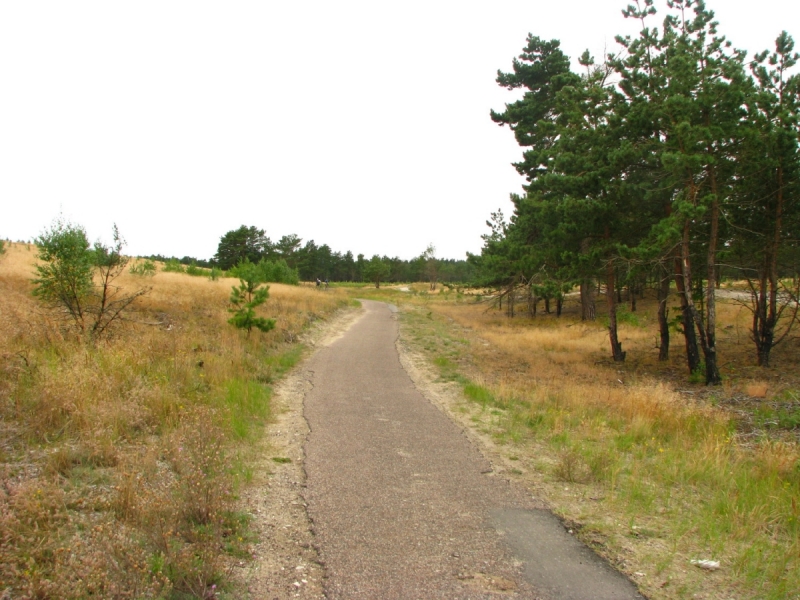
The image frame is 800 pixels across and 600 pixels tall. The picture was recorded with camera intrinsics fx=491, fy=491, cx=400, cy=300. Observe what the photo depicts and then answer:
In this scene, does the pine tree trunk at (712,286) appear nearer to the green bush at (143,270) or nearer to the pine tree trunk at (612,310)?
the pine tree trunk at (612,310)

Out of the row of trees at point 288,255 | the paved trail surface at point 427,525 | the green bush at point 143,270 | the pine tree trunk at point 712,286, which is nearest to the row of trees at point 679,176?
the pine tree trunk at point 712,286

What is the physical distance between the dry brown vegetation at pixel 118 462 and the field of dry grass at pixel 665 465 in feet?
10.5

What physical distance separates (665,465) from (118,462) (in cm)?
607

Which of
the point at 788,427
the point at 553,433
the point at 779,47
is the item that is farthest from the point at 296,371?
the point at 779,47

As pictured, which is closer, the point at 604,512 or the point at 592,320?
the point at 604,512

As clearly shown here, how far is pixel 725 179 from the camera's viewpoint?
1361 cm

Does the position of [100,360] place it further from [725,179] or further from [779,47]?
[779,47]

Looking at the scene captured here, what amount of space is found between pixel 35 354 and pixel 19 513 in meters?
4.92

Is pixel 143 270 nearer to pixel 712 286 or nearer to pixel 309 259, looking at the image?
pixel 712 286

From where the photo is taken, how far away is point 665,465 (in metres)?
5.94

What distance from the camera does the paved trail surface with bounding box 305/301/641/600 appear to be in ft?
11.2

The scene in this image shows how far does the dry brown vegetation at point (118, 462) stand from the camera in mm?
3047

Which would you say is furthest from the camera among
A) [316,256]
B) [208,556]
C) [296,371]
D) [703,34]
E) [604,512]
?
[316,256]

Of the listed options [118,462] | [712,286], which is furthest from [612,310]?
[118,462]
